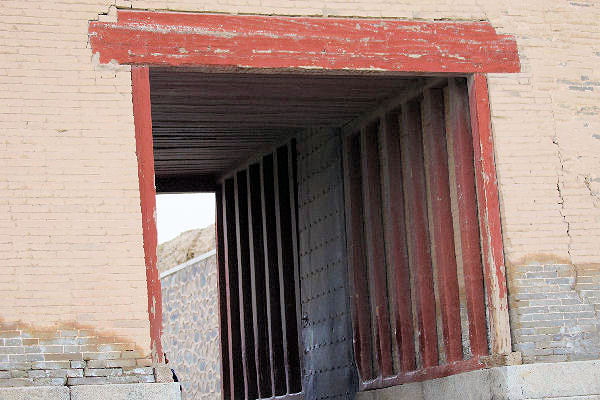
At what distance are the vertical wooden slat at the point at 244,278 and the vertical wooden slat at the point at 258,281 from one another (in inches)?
9.5

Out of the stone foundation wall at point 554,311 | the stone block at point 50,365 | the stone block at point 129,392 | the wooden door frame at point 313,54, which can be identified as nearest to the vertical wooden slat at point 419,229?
the wooden door frame at point 313,54

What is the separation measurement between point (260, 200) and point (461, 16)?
20.7 feet

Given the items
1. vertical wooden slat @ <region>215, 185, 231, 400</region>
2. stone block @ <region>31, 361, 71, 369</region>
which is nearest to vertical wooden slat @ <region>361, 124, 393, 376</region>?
stone block @ <region>31, 361, 71, 369</region>

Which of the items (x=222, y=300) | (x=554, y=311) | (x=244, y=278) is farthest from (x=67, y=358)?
(x=222, y=300)

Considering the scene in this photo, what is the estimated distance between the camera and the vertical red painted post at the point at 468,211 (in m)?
10.4

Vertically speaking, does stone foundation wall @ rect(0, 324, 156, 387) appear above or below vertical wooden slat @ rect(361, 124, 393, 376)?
below

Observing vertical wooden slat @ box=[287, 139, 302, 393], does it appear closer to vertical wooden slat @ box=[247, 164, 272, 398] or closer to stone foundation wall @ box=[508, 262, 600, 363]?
vertical wooden slat @ box=[247, 164, 272, 398]

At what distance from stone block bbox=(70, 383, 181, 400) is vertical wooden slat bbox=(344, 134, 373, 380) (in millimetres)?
4518

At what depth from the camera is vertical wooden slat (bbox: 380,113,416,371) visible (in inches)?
469

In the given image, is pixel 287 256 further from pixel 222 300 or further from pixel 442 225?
pixel 442 225

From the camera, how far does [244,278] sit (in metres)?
16.7

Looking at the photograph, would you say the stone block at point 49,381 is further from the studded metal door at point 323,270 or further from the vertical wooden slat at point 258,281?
the vertical wooden slat at point 258,281

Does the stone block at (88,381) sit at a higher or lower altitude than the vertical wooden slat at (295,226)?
lower

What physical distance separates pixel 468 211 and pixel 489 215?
19.5 inches
